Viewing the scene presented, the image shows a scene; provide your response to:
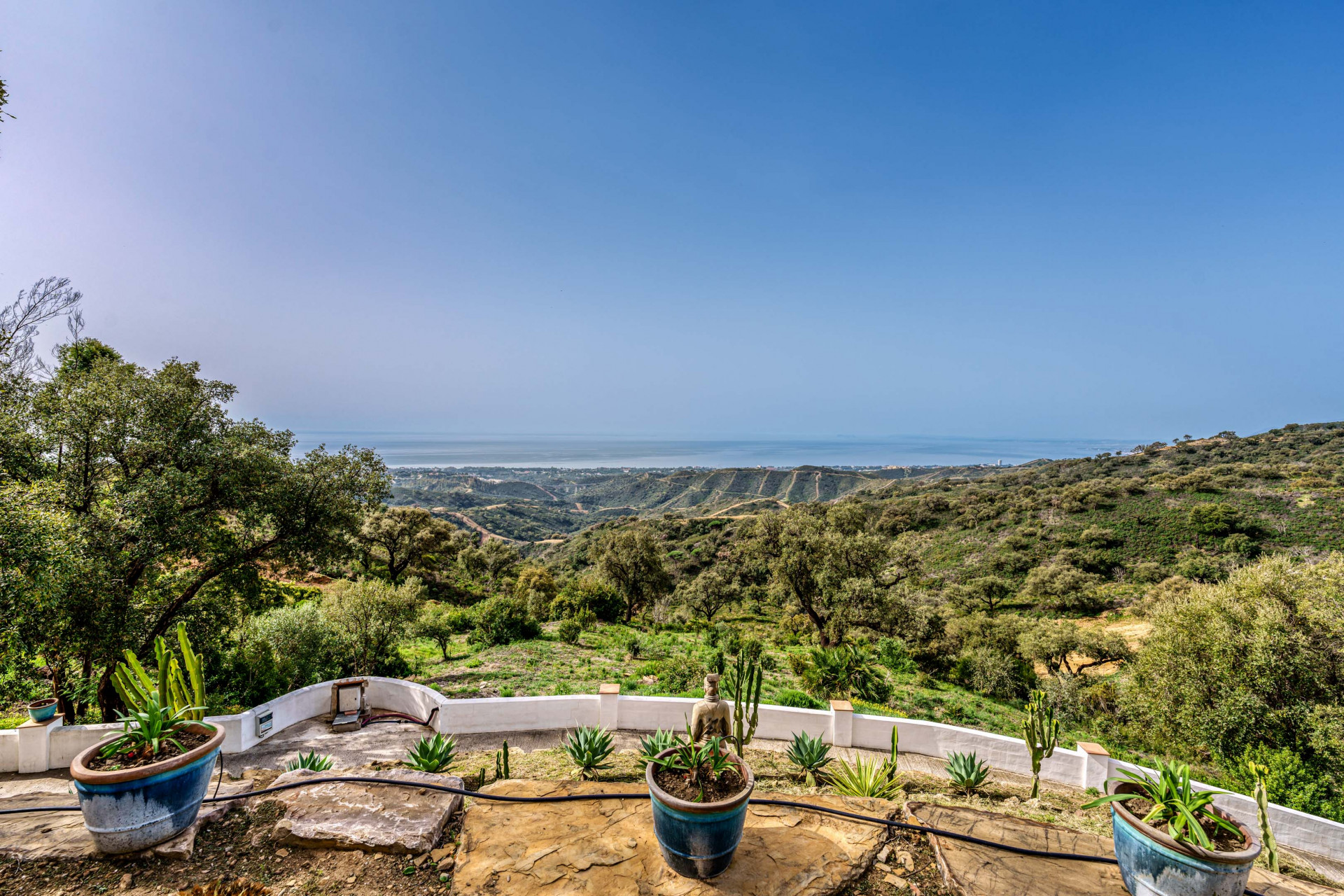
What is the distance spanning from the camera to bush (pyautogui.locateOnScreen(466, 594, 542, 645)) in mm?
18938

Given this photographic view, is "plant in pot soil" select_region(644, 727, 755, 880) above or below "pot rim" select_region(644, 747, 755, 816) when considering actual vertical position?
below

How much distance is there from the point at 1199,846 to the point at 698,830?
350 centimetres

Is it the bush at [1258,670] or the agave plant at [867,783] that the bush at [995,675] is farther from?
the agave plant at [867,783]

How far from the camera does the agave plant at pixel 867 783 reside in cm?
631

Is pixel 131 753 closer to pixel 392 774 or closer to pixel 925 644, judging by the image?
pixel 392 774

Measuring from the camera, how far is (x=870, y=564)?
21.7 meters

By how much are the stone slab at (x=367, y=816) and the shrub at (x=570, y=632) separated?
14487 millimetres

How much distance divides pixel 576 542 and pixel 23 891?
66.5 meters

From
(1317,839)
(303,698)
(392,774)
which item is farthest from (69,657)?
(1317,839)

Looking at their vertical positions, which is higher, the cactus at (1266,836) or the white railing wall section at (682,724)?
the cactus at (1266,836)

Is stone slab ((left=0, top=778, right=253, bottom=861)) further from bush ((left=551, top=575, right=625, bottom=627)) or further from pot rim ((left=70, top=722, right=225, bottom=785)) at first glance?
bush ((left=551, top=575, right=625, bottom=627))

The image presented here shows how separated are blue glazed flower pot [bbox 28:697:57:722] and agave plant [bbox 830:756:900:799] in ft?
39.0

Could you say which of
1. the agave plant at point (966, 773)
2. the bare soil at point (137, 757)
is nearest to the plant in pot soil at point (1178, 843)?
the agave plant at point (966, 773)

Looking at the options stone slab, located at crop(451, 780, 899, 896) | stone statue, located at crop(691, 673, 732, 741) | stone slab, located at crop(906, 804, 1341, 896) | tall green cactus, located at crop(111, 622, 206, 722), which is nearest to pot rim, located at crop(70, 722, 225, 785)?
tall green cactus, located at crop(111, 622, 206, 722)
